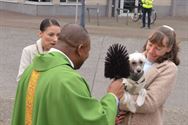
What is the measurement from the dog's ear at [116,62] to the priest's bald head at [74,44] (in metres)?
0.40

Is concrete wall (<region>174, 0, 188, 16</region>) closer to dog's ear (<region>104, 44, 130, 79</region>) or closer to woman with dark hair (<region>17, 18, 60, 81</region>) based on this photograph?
woman with dark hair (<region>17, 18, 60, 81</region>)

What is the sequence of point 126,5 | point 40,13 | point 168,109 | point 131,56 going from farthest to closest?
point 126,5, point 40,13, point 168,109, point 131,56

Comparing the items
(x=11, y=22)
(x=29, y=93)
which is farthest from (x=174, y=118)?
(x=11, y=22)

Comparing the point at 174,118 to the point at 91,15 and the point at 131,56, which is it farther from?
the point at 91,15

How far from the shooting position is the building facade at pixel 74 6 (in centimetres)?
2623

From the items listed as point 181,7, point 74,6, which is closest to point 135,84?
point 74,6

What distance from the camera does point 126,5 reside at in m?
28.4

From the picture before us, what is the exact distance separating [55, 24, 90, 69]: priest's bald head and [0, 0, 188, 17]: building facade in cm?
2231

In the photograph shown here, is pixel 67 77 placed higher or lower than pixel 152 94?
higher

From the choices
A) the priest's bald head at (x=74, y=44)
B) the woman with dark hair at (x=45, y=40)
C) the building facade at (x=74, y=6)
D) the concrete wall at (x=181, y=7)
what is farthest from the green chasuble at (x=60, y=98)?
the concrete wall at (x=181, y=7)

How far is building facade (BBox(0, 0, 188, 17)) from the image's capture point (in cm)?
2623

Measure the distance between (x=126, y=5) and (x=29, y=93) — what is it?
2572cm

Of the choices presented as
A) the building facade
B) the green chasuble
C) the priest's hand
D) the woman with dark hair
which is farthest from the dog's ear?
the building facade

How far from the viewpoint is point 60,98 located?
9.09 ft
